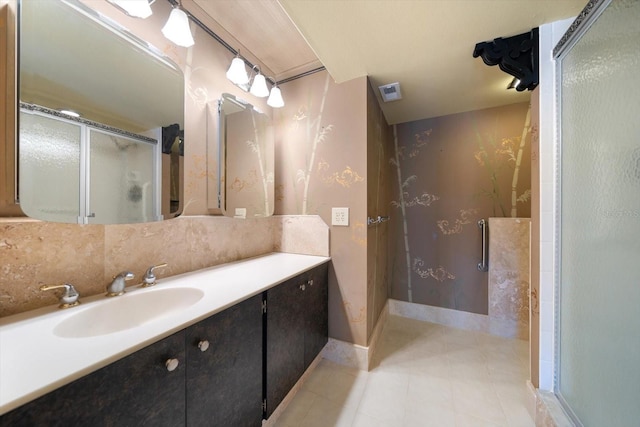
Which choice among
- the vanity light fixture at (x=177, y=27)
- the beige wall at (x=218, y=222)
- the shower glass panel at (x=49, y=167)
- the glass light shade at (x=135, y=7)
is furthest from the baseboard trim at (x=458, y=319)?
the glass light shade at (x=135, y=7)

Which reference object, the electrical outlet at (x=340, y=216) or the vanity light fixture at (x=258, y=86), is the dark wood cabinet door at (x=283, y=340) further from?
the vanity light fixture at (x=258, y=86)

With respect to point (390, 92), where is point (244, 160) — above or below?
below

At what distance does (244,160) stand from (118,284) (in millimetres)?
1026

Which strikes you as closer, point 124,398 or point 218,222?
point 124,398

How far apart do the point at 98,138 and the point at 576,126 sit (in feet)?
6.97

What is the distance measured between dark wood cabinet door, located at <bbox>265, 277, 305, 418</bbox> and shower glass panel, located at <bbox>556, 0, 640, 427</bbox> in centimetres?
131

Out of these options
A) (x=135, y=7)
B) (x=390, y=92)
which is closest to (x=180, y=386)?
(x=135, y=7)

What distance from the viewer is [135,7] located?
0.97 m

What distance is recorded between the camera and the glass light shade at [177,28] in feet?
3.59

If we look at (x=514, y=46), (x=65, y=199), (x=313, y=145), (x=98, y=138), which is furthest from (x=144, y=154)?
(x=514, y=46)

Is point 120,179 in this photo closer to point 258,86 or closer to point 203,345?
point 203,345

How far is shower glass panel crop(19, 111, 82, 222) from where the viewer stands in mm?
758

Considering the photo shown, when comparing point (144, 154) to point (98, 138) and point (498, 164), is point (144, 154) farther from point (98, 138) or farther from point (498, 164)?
point (498, 164)

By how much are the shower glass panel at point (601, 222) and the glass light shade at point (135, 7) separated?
1.90 m
